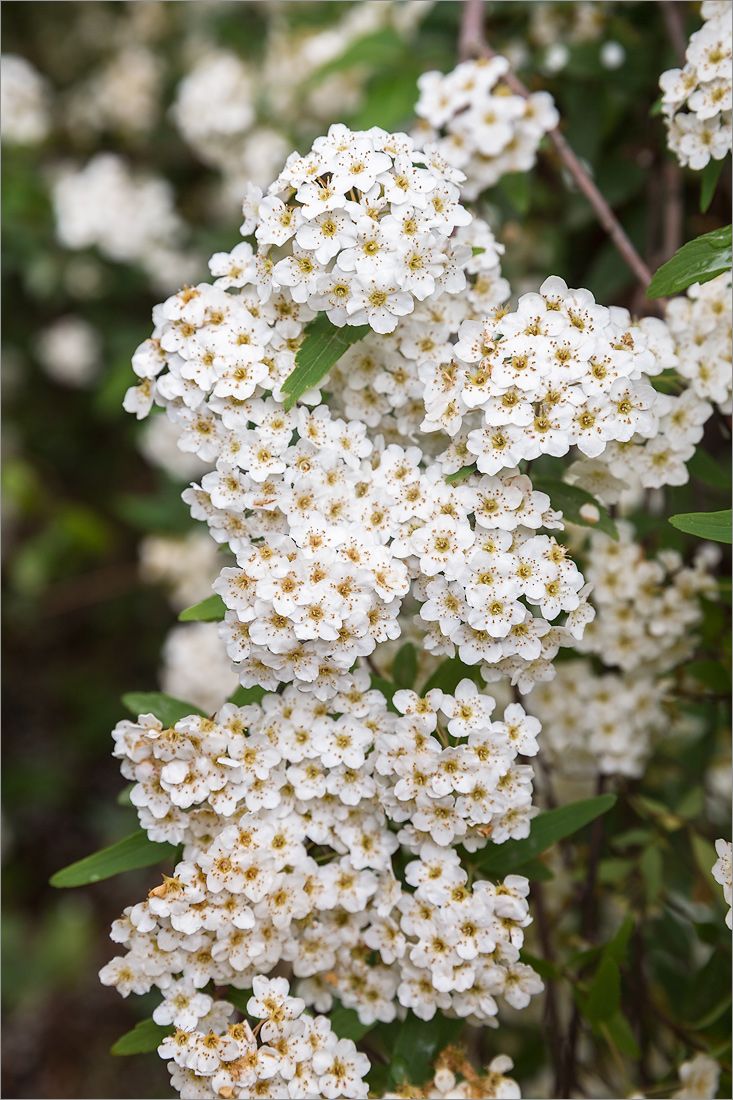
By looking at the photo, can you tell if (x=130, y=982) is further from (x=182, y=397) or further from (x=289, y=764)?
(x=182, y=397)

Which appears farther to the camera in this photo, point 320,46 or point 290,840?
point 320,46

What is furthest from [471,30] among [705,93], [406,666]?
[406,666]

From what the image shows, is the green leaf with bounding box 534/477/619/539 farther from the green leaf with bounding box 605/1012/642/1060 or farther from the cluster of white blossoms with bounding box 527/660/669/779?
the green leaf with bounding box 605/1012/642/1060

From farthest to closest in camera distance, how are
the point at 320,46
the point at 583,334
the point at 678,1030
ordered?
the point at 320,46 < the point at 678,1030 < the point at 583,334

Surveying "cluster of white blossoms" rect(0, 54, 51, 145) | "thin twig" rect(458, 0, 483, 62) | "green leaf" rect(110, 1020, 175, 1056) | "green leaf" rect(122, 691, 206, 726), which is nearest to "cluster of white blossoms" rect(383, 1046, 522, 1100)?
"green leaf" rect(110, 1020, 175, 1056)

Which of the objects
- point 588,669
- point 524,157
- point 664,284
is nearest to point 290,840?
point 588,669

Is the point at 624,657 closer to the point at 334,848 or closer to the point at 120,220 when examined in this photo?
the point at 334,848

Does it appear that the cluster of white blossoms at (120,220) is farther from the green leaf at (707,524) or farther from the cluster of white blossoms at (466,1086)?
the cluster of white blossoms at (466,1086)
